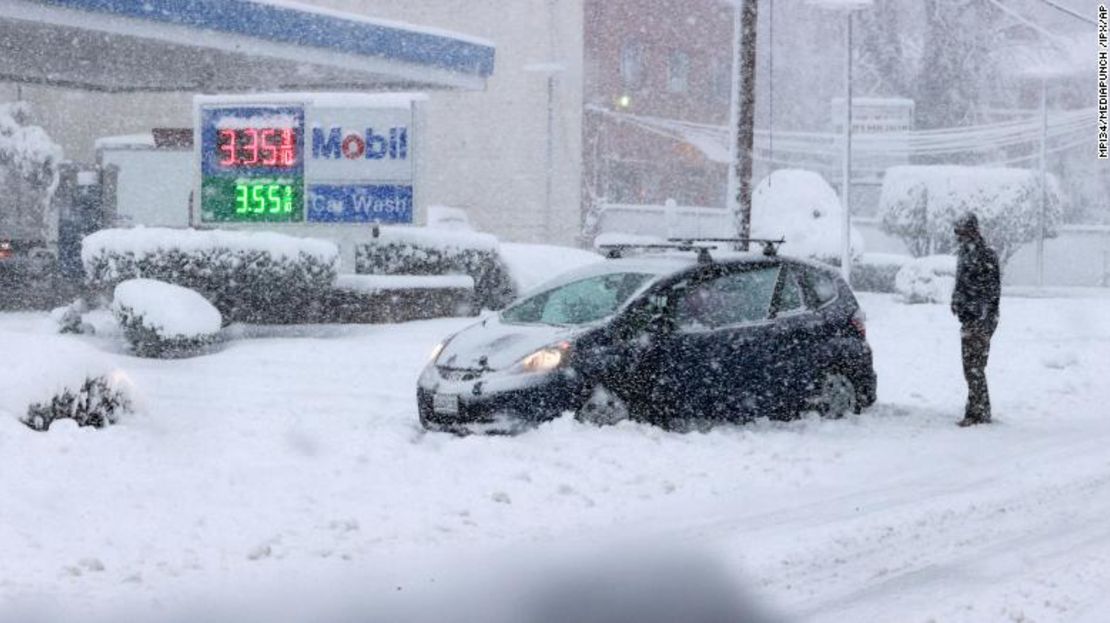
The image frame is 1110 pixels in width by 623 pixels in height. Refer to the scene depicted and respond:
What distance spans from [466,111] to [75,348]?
34754mm

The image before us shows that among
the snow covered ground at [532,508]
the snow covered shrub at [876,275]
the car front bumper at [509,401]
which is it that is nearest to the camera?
the snow covered ground at [532,508]

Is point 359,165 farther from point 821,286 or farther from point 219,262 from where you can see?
point 821,286

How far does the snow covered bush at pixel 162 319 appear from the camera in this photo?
20.1 meters

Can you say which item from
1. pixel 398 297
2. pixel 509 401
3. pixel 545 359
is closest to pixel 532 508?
pixel 509 401

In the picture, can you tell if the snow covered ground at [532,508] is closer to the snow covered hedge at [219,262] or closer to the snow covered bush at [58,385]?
the snow covered bush at [58,385]

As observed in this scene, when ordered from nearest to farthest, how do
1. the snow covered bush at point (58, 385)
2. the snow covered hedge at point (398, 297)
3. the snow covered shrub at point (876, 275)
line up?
1. the snow covered bush at point (58, 385)
2. the snow covered hedge at point (398, 297)
3. the snow covered shrub at point (876, 275)

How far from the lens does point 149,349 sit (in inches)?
803

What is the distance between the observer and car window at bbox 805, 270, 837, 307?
14406mm

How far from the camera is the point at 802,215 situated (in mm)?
37969

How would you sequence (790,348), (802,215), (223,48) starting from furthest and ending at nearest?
(802,215), (223,48), (790,348)

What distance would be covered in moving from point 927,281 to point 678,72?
1904 centimetres

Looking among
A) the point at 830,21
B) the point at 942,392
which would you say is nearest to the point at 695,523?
the point at 942,392

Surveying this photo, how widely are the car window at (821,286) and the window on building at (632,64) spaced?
3396 cm

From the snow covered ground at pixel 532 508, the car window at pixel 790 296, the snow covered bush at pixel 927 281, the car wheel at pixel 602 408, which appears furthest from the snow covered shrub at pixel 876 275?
the car wheel at pixel 602 408
